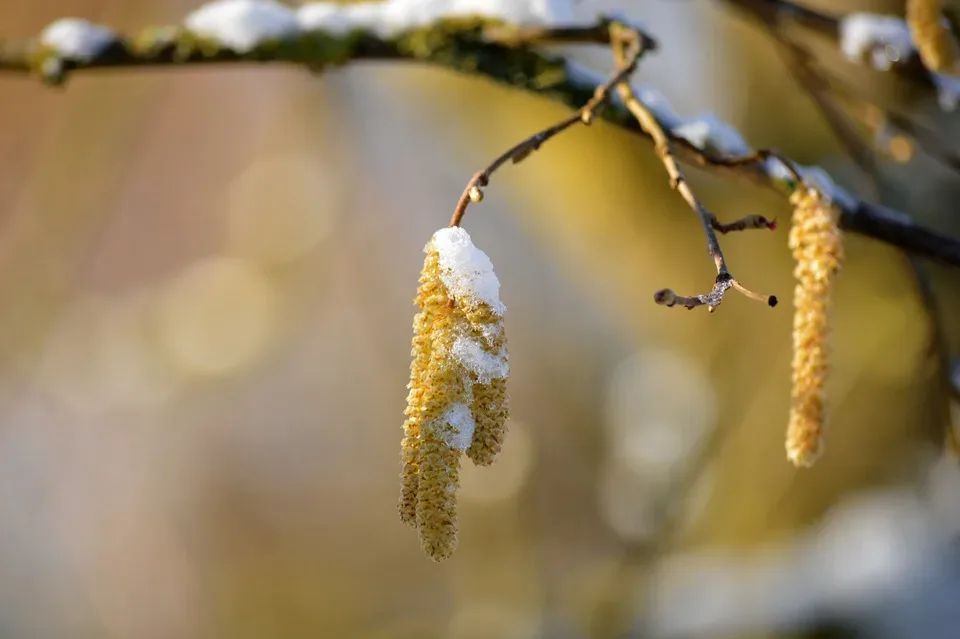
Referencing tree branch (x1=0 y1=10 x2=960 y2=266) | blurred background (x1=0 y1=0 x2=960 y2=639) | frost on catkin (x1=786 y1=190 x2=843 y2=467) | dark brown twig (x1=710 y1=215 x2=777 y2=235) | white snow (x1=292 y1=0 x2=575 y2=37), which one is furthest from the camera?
blurred background (x1=0 y1=0 x2=960 y2=639)

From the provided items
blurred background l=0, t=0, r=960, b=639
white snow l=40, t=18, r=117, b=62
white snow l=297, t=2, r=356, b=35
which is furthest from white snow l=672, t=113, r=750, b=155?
white snow l=40, t=18, r=117, b=62

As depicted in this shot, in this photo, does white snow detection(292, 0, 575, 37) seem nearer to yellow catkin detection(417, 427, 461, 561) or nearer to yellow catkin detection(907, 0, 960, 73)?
yellow catkin detection(907, 0, 960, 73)

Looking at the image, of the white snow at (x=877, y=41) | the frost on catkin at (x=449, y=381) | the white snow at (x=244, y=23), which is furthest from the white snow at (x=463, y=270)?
the white snow at (x=877, y=41)

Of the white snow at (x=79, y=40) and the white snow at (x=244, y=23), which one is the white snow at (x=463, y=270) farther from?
the white snow at (x=79, y=40)

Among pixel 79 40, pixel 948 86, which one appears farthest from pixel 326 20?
pixel 948 86

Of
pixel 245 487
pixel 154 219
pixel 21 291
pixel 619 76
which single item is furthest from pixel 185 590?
pixel 619 76

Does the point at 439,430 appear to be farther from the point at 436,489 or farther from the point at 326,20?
the point at 326,20
